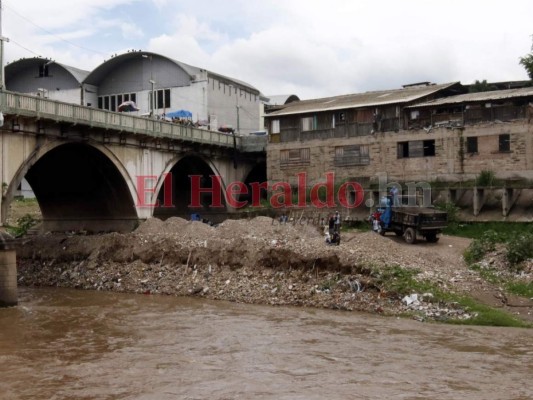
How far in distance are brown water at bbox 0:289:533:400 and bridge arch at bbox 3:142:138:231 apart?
16198 mm

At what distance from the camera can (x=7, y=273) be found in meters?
26.7

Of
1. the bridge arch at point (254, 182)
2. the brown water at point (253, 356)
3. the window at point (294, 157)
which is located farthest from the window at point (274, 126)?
the brown water at point (253, 356)

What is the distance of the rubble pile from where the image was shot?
25.4 metres

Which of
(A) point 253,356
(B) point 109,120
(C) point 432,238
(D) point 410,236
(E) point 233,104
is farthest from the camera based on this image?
(E) point 233,104

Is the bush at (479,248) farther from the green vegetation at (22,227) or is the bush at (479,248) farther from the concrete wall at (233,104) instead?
the concrete wall at (233,104)

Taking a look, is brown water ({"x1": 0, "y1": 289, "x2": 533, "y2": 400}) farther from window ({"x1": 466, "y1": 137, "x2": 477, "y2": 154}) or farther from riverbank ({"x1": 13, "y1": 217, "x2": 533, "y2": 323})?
window ({"x1": 466, "y1": 137, "x2": 477, "y2": 154})

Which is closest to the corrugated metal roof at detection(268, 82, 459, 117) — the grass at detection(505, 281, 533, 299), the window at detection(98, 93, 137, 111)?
the window at detection(98, 93, 137, 111)

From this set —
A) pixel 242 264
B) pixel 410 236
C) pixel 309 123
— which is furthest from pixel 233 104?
pixel 242 264

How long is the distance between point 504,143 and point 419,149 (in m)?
5.84

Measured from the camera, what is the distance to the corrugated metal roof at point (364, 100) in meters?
46.0

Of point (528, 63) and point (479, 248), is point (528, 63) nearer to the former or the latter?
point (528, 63)

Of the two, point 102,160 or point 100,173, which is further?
point 100,173

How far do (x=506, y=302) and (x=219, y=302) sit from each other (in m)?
11.9

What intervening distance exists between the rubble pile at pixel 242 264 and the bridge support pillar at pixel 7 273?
18.4 feet
